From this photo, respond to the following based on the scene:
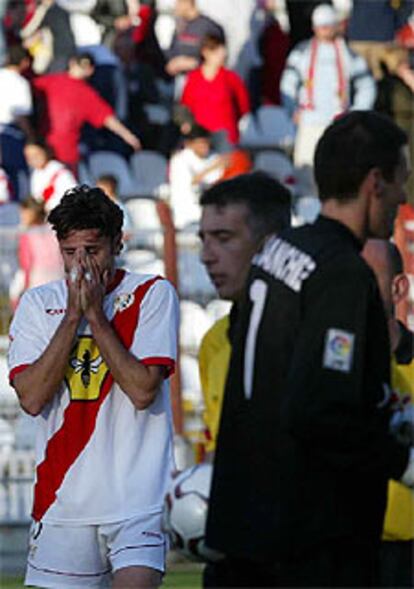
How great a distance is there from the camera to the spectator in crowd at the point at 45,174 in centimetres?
1552

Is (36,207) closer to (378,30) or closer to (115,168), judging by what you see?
(115,168)

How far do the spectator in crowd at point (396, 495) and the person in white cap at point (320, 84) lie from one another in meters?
10.6

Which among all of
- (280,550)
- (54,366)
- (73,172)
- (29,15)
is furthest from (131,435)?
(29,15)

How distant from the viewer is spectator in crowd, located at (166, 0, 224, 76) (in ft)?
56.9

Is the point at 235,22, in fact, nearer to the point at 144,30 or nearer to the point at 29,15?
the point at 144,30

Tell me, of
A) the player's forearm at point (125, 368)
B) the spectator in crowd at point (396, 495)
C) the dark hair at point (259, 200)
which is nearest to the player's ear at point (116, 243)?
the player's forearm at point (125, 368)

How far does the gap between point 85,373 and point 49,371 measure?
159 millimetres

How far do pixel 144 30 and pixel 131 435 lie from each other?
11.7 m

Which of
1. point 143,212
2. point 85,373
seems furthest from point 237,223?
point 143,212

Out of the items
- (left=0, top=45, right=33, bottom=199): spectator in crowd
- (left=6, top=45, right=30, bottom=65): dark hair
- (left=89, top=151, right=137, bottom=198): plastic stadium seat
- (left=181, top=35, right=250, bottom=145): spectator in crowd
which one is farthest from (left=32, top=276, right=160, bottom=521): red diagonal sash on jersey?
(left=181, top=35, right=250, bottom=145): spectator in crowd

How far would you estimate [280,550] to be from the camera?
4.55m

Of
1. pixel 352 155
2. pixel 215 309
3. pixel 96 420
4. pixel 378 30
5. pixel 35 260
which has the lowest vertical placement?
pixel 215 309

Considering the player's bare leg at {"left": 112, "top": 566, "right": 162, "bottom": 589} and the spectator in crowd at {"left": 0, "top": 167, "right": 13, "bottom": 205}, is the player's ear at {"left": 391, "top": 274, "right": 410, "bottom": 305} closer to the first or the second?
the player's bare leg at {"left": 112, "top": 566, "right": 162, "bottom": 589}

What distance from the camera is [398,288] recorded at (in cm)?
632
